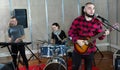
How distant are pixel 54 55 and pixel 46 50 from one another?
→ 0.63 ft

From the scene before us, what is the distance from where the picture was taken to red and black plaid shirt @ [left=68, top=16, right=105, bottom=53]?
3.34 m

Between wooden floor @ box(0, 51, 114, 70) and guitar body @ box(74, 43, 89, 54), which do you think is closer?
guitar body @ box(74, 43, 89, 54)

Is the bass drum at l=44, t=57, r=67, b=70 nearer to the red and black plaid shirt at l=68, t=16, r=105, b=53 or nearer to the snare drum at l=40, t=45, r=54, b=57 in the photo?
the snare drum at l=40, t=45, r=54, b=57

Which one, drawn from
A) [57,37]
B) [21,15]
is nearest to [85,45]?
[57,37]

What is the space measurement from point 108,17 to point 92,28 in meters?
3.68

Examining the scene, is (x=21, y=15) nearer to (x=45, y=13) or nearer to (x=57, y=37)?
(x=45, y=13)

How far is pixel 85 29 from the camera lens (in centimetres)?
336

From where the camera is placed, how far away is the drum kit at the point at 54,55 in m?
4.46

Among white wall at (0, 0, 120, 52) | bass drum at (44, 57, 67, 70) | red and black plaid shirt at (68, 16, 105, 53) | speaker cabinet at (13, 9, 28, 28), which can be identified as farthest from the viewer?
white wall at (0, 0, 120, 52)

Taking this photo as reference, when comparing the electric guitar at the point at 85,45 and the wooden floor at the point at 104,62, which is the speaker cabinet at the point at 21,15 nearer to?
the wooden floor at the point at 104,62

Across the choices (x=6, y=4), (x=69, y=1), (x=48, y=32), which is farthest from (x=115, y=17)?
(x=6, y=4)

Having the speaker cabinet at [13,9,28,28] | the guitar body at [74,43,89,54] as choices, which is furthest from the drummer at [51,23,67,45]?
the guitar body at [74,43,89,54]

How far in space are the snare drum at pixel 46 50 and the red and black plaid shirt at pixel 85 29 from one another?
4.56ft

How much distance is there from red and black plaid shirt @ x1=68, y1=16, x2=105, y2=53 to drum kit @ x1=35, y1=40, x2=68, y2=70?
3.74 ft
